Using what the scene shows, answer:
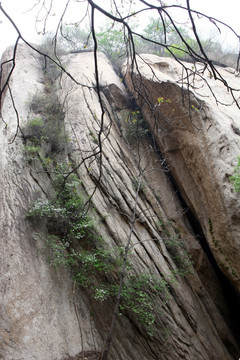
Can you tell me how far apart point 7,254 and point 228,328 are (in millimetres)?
5756

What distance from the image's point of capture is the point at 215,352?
6234mm

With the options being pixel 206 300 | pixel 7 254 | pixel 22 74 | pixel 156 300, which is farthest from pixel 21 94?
pixel 206 300

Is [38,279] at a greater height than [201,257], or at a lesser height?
greater

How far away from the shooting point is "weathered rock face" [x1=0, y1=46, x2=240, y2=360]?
213 inches

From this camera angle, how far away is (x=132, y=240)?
657 cm

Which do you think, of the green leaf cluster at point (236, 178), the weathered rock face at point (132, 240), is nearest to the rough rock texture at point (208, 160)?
the weathered rock face at point (132, 240)

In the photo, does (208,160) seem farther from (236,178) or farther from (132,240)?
(132,240)

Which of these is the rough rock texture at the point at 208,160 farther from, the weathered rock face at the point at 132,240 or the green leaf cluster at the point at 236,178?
the green leaf cluster at the point at 236,178

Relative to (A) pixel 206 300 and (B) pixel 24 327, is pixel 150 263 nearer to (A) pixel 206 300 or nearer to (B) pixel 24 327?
(A) pixel 206 300

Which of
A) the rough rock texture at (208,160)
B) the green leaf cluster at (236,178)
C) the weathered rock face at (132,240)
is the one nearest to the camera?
the weathered rock face at (132,240)

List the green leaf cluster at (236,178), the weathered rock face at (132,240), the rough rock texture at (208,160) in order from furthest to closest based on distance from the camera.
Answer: the rough rock texture at (208,160) → the green leaf cluster at (236,178) → the weathered rock face at (132,240)

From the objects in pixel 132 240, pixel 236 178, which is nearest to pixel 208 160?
pixel 236 178

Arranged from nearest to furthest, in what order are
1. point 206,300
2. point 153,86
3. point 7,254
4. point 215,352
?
point 7,254 → point 215,352 → point 206,300 → point 153,86

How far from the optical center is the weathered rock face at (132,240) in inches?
213
